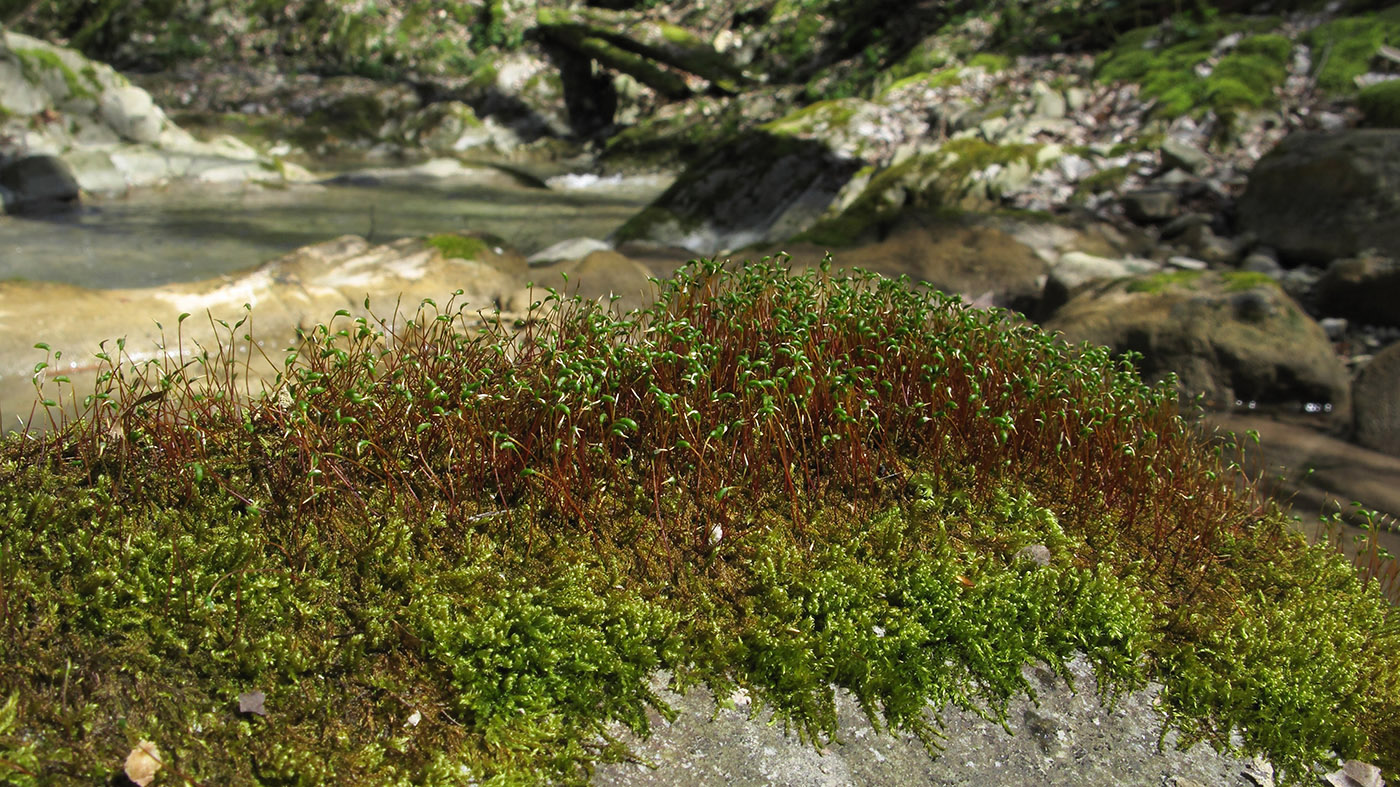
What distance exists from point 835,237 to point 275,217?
9.94 m

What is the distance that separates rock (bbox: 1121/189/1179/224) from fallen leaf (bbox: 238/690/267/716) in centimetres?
1133

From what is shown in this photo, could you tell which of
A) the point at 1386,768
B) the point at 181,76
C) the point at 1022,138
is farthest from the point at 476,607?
the point at 181,76

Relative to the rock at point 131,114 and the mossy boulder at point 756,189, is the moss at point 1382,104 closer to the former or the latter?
the mossy boulder at point 756,189

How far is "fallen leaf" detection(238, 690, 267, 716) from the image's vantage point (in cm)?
246

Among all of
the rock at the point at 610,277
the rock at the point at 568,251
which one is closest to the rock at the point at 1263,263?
the rock at the point at 610,277

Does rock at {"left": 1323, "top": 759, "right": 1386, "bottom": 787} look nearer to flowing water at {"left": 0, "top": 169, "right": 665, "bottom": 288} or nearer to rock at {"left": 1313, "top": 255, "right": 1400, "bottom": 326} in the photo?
rock at {"left": 1313, "top": 255, "right": 1400, "bottom": 326}

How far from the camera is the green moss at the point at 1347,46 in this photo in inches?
494

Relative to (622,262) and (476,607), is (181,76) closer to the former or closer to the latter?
(622,262)

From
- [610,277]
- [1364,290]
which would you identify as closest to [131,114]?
[610,277]

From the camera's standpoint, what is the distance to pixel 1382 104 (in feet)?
36.9

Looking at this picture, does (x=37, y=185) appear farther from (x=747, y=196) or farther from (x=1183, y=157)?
(x=1183, y=157)

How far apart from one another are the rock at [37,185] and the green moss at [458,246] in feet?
31.6

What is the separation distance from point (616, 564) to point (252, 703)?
4.16ft

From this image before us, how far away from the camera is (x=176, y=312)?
7031 millimetres
